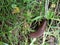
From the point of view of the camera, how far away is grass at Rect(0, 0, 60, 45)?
1.81m

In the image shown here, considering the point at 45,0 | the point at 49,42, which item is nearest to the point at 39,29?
the point at 49,42

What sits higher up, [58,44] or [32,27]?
[32,27]

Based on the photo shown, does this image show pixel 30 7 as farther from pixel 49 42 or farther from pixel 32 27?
pixel 49 42

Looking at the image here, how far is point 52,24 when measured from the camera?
1.87 meters

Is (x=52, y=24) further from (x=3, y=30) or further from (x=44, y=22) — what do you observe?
(x=3, y=30)

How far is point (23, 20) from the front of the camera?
1839 mm

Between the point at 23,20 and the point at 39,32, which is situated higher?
the point at 23,20

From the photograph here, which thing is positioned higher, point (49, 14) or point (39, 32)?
point (49, 14)

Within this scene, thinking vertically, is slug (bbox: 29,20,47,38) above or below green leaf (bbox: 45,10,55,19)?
below

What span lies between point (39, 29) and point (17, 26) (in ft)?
0.69

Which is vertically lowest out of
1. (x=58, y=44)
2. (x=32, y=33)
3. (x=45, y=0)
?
(x=58, y=44)

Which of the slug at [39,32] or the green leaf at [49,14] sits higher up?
the green leaf at [49,14]

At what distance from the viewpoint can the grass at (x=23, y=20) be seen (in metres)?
1.81

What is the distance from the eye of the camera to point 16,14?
6.06 ft
